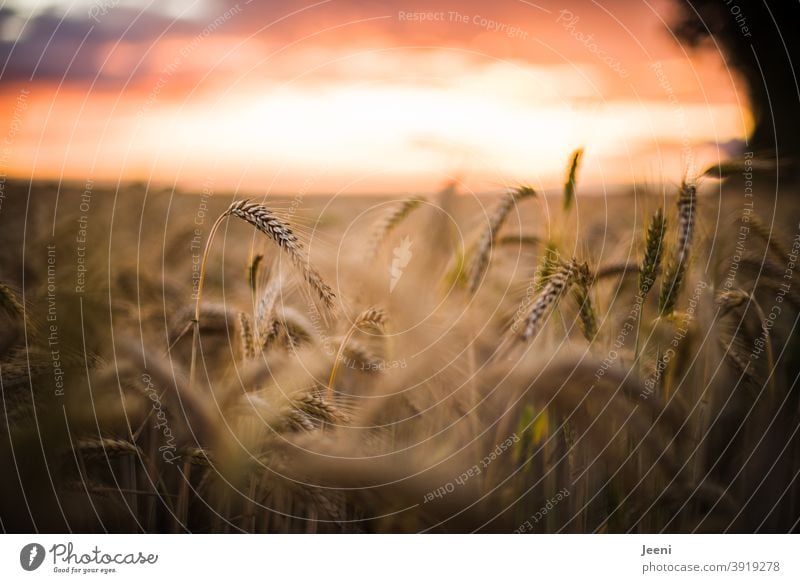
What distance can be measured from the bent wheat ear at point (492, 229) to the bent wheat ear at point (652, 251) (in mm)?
280

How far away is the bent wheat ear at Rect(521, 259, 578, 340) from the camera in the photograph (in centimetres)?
147

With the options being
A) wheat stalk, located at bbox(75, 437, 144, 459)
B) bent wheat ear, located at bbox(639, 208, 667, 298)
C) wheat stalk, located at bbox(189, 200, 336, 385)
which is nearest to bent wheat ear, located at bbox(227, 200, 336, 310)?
wheat stalk, located at bbox(189, 200, 336, 385)

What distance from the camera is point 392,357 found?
149 cm

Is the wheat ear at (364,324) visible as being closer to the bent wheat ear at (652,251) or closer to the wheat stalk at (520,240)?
the wheat stalk at (520,240)

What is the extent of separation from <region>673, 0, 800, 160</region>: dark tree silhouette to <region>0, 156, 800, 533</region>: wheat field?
0.47ft

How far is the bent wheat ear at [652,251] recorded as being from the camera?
1495 mm

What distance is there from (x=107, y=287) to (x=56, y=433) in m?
0.34

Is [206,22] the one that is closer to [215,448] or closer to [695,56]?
[215,448]

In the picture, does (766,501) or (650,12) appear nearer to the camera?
(650,12)
